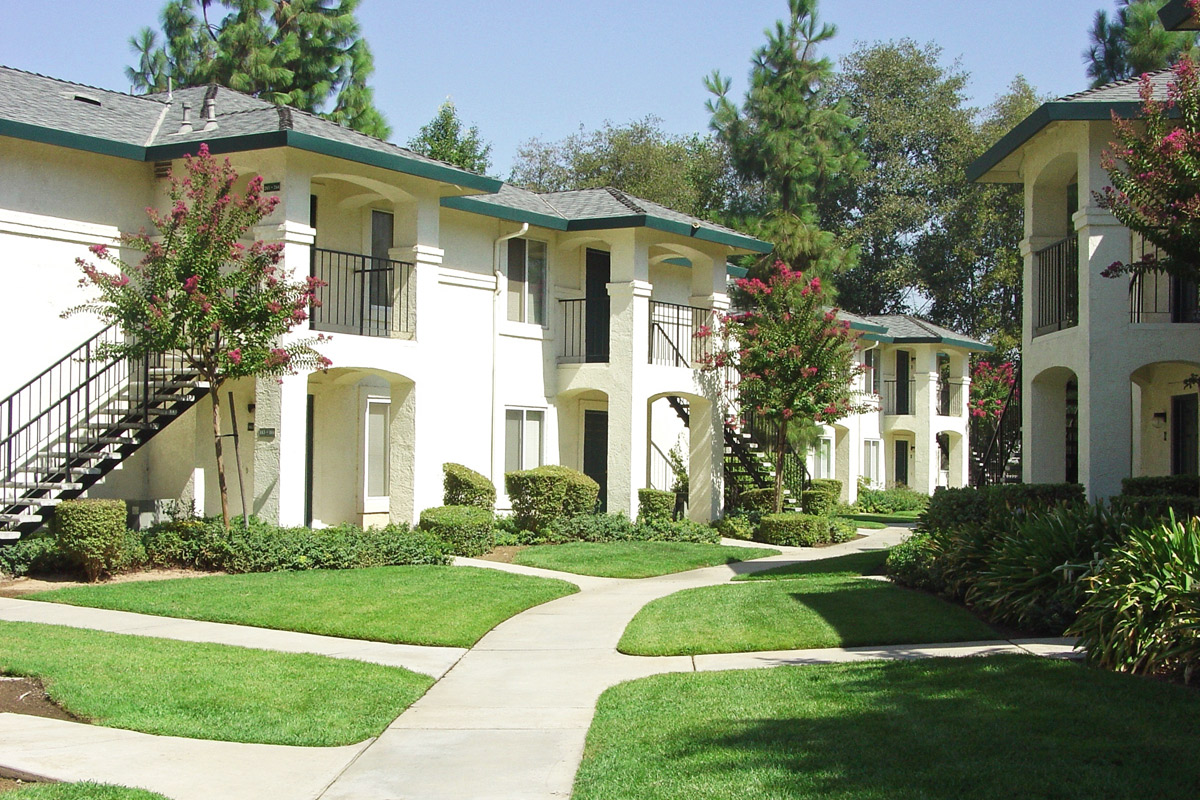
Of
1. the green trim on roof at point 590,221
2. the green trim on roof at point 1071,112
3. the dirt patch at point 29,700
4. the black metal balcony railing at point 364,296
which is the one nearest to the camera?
the dirt patch at point 29,700

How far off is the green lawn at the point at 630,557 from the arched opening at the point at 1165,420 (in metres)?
6.55

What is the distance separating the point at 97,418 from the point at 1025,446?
13.6 metres

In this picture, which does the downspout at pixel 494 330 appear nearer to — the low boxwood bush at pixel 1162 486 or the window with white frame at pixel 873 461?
the low boxwood bush at pixel 1162 486

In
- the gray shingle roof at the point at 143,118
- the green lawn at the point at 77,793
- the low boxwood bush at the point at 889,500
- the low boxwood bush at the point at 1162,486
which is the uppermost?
the gray shingle roof at the point at 143,118

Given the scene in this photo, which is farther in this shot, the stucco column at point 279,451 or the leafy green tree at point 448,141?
the leafy green tree at point 448,141

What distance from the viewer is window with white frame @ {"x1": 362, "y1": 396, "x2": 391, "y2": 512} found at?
20.0m

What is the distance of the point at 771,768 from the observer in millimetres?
6316

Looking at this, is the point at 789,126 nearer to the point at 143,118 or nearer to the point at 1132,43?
the point at 1132,43

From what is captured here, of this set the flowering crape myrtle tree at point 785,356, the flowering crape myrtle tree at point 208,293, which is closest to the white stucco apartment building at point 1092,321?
the flowering crape myrtle tree at point 785,356

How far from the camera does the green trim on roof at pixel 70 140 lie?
51.0 feet

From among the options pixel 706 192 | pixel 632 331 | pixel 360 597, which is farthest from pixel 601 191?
pixel 706 192

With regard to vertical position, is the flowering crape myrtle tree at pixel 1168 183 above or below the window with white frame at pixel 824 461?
above

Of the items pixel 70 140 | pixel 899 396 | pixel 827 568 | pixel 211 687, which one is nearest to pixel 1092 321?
pixel 827 568

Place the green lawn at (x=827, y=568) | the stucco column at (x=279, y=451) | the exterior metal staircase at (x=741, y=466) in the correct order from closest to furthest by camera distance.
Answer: the stucco column at (x=279, y=451) < the green lawn at (x=827, y=568) < the exterior metal staircase at (x=741, y=466)
